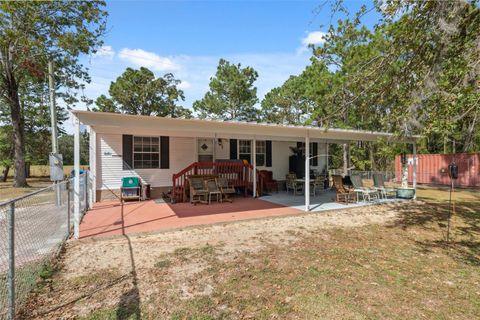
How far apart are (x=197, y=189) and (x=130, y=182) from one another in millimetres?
2438

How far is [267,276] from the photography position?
370 cm

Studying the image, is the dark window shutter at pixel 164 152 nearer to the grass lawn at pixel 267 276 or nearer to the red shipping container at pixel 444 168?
the grass lawn at pixel 267 276

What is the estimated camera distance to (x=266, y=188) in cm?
1193

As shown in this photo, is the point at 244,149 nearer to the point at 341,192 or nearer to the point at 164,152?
the point at 164,152

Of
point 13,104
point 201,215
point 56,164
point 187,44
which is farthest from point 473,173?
point 13,104

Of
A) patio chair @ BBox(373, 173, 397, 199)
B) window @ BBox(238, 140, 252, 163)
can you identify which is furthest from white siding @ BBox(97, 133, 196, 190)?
patio chair @ BBox(373, 173, 397, 199)

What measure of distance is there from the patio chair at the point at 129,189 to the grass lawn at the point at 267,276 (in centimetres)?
417

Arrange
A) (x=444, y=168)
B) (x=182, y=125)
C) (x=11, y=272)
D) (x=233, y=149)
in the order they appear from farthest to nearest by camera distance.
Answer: (x=444, y=168)
(x=233, y=149)
(x=182, y=125)
(x=11, y=272)

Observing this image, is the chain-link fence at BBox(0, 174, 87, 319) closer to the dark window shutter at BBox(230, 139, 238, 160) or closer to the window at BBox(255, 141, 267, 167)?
the dark window shutter at BBox(230, 139, 238, 160)

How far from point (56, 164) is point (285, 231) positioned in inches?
259

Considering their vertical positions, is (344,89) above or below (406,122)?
above

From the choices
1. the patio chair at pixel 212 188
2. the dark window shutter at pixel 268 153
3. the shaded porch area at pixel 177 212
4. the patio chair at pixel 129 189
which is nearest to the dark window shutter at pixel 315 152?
the dark window shutter at pixel 268 153

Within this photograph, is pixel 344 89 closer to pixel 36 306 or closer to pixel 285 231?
pixel 285 231

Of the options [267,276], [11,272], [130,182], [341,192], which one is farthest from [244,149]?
[11,272]
